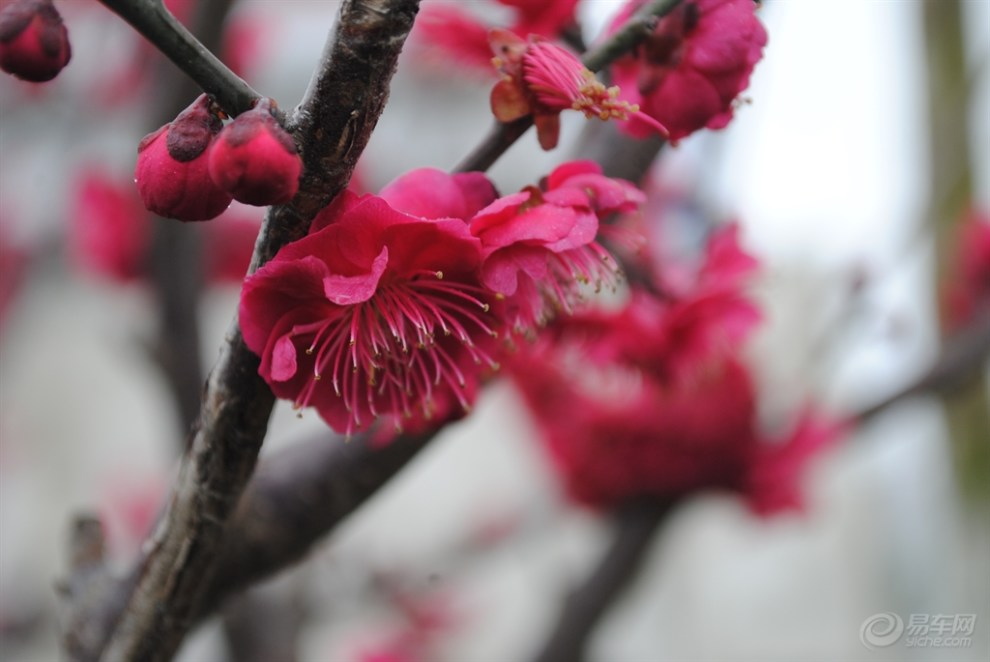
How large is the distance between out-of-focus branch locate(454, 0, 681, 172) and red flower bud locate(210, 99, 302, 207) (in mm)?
143

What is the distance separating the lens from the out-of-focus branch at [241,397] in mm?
352

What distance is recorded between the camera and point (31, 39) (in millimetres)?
324

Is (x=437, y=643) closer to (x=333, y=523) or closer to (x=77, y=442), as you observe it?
(x=333, y=523)

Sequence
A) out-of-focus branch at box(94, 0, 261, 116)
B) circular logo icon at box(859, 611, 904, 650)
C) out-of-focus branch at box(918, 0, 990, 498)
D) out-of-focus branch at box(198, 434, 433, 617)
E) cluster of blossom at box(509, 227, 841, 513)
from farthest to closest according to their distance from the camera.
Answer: out-of-focus branch at box(918, 0, 990, 498) < cluster of blossom at box(509, 227, 841, 513) < circular logo icon at box(859, 611, 904, 650) < out-of-focus branch at box(198, 434, 433, 617) < out-of-focus branch at box(94, 0, 261, 116)

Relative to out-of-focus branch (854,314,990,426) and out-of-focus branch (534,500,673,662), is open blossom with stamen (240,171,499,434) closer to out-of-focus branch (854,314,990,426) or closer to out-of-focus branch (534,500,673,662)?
out-of-focus branch (534,500,673,662)

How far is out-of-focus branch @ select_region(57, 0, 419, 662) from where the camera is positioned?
352 millimetres

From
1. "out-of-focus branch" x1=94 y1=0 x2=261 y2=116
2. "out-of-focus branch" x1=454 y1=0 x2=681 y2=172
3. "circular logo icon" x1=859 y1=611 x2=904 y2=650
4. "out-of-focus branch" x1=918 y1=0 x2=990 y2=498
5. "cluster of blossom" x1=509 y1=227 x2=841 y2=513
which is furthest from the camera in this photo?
"out-of-focus branch" x1=918 y1=0 x2=990 y2=498

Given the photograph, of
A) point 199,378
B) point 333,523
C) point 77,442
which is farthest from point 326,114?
point 77,442

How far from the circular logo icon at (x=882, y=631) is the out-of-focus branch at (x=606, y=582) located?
315mm

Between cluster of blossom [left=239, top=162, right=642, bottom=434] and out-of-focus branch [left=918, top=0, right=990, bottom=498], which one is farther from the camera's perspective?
out-of-focus branch [left=918, top=0, right=990, bottom=498]

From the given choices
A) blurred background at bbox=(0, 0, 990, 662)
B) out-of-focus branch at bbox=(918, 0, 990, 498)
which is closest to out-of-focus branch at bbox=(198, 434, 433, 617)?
blurred background at bbox=(0, 0, 990, 662)

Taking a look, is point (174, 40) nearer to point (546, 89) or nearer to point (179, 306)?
point (546, 89)

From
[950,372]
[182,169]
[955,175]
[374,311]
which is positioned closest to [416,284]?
[374,311]

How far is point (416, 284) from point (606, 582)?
0.84 m
